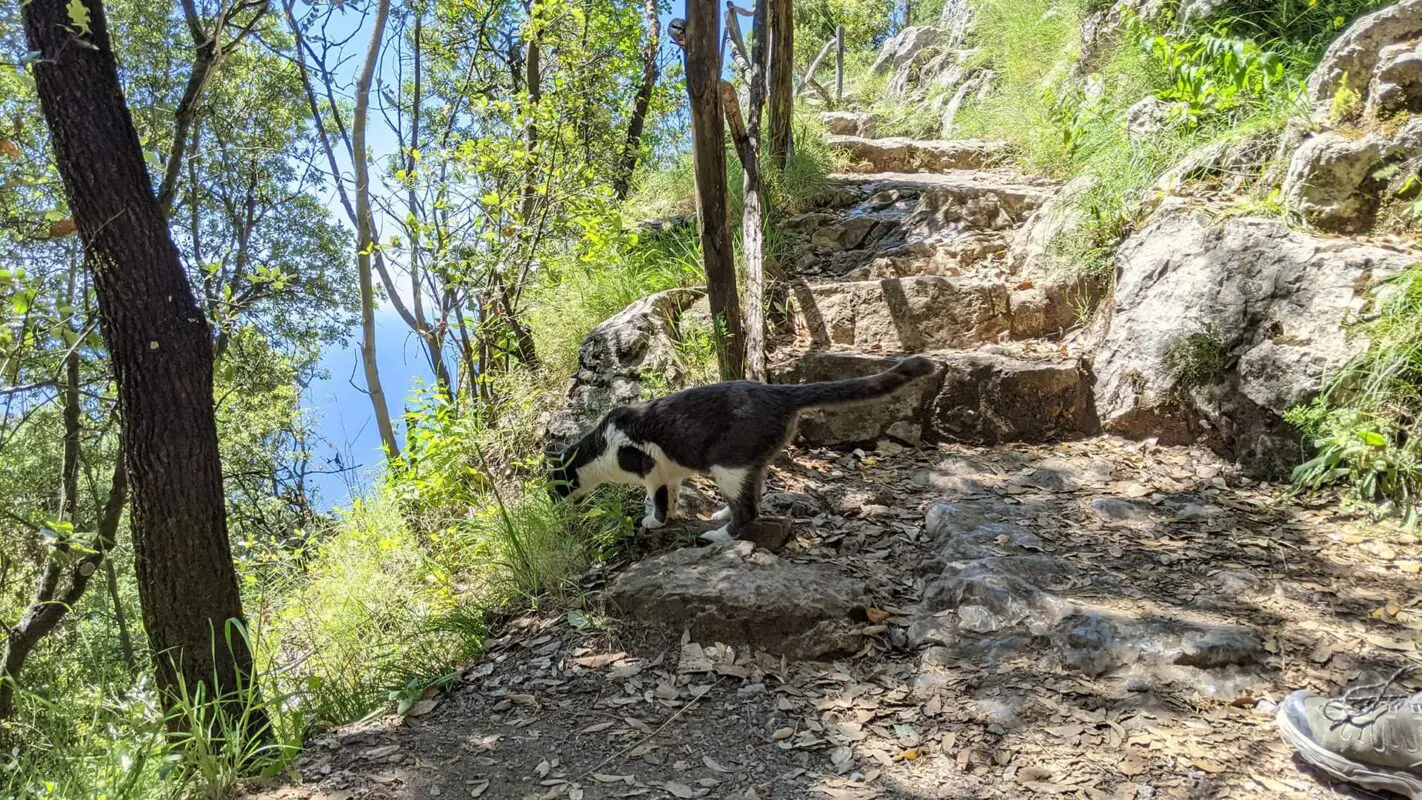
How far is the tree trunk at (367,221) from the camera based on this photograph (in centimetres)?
Answer: 757

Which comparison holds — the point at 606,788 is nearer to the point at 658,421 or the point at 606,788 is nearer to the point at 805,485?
the point at 658,421

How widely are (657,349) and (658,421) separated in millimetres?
1783

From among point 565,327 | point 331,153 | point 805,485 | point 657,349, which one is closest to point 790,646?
point 805,485

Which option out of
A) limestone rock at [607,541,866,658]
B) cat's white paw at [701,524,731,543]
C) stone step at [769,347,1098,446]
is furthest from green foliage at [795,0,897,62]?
limestone rock at [607,541,866,658]

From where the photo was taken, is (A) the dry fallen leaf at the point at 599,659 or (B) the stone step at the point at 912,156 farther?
(B) the stone step at the point at 912,156

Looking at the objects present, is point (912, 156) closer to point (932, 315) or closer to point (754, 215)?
point (932, 315)

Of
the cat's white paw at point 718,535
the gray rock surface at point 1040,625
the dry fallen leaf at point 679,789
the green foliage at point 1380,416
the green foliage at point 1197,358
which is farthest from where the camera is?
the green foliage at point 1197,358

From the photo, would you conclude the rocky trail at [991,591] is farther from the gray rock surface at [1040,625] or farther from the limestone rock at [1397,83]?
the limestone rock at [1397,83]

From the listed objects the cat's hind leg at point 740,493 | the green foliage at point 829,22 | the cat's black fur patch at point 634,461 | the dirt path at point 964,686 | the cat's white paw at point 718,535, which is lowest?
the dirt path at point 964,686

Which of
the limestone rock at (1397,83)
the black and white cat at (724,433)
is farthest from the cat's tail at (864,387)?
the limestone rock at (1397,83)

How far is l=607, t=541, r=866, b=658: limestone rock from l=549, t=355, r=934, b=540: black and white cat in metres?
0.41

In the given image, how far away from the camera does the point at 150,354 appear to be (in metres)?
3.22

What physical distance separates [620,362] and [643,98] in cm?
597

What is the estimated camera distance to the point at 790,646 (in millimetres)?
3297
